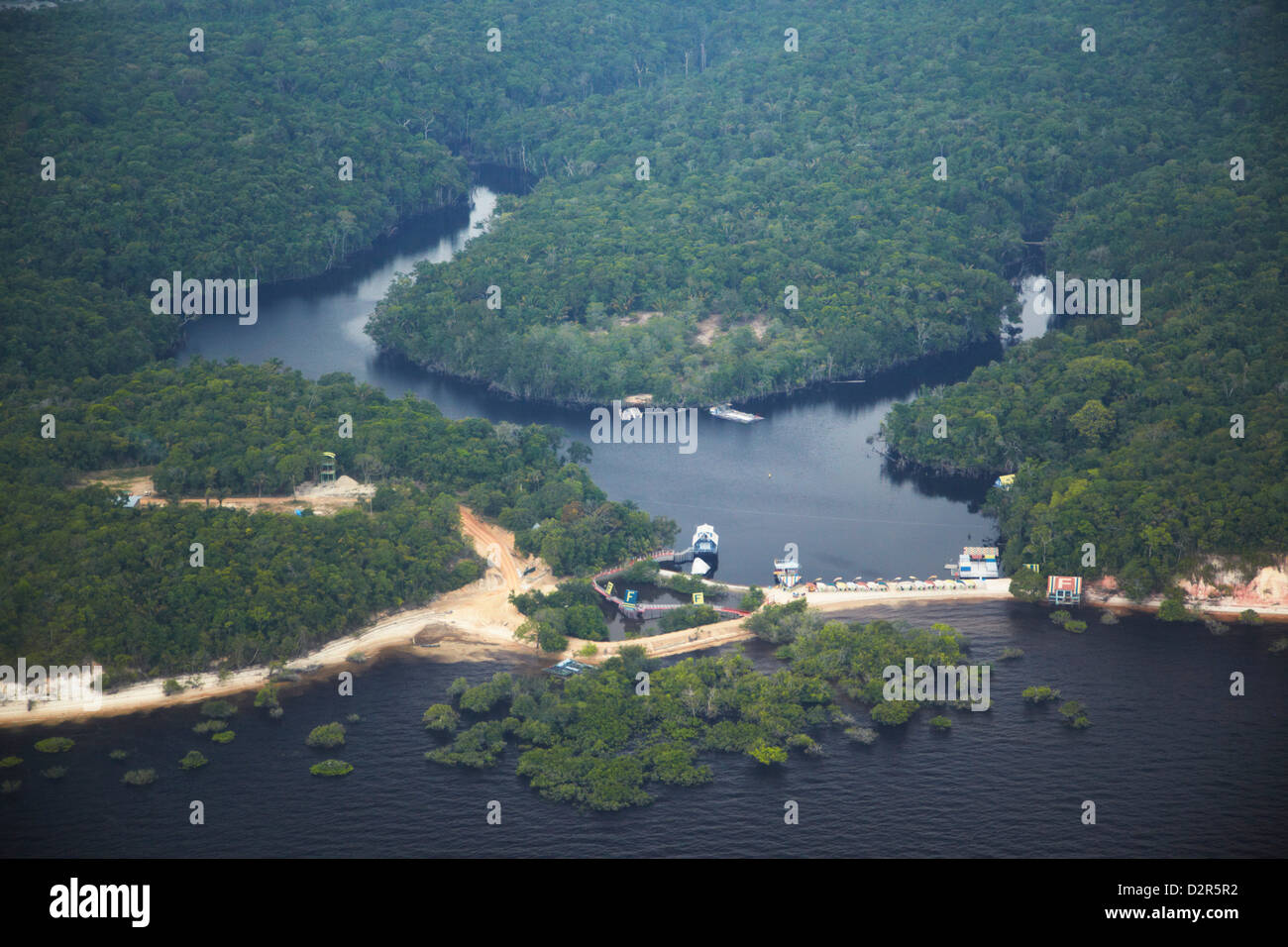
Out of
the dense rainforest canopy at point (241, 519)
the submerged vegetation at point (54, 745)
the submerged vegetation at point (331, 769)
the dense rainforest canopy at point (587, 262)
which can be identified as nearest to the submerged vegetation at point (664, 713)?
the submerged vegetation at point (331, 769)

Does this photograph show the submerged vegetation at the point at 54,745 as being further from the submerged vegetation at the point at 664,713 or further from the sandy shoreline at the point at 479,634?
the submerged vegetation at the point at 664,713

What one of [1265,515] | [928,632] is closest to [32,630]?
[928,632]

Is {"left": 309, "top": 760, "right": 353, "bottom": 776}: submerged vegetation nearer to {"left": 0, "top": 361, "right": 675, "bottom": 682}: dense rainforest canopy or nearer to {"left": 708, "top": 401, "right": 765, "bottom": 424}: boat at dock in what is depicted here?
{"left": 0, "top": 361, "right": 675, "bottom": 682}: dense rainforest canopy

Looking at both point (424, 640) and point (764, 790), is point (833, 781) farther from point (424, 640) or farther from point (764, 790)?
point (424, 640)

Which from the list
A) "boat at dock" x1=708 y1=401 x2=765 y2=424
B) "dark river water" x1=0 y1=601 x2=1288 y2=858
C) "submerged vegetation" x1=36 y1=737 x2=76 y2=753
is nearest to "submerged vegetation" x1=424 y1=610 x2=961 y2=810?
"dark river water" x1=0 y1=601 x2=1288 y2=858

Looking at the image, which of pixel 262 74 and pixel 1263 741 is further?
pixel 262 74

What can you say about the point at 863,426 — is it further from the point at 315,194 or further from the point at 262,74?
the point at 262,74

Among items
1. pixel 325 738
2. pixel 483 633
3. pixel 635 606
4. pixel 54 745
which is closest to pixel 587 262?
pixel 635 606
